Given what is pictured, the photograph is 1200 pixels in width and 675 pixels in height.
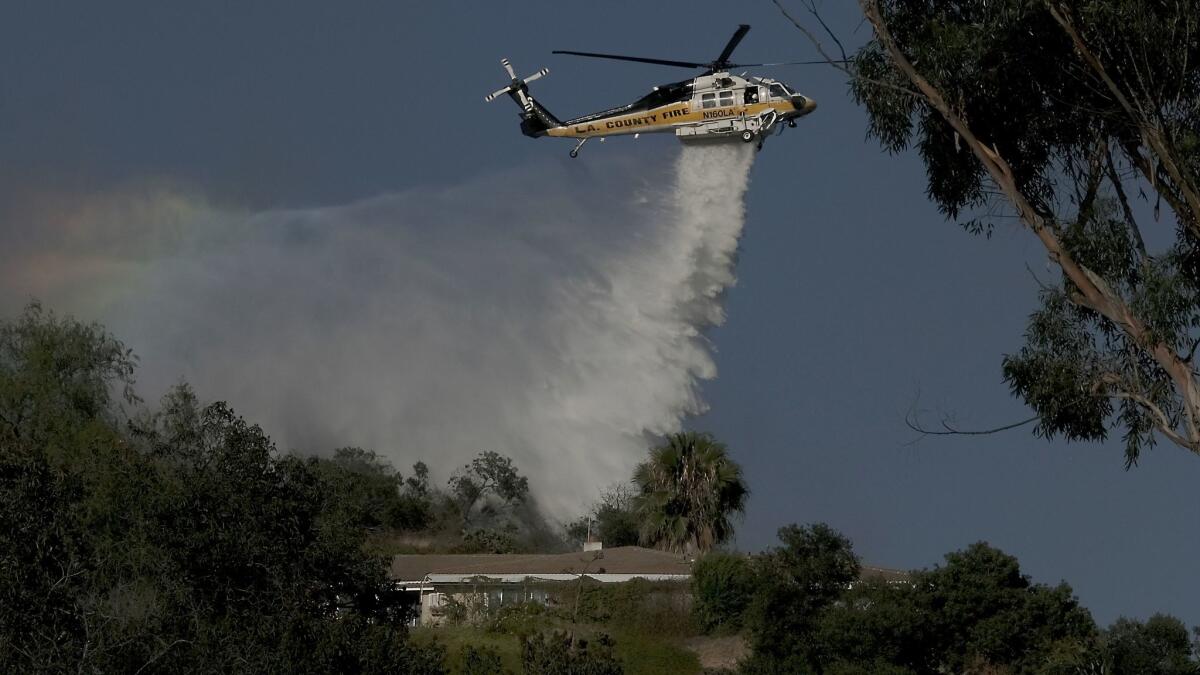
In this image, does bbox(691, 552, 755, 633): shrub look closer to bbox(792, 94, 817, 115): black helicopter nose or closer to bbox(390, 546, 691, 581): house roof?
bbox(390, 546, 691, 581): house roof

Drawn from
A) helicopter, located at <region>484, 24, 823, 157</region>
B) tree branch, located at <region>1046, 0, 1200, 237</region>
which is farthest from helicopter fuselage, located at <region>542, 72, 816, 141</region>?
tree branch, located at <region>1046, 0, 1200, 237</region>

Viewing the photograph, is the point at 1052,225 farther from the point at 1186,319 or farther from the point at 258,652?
the point at 258,652

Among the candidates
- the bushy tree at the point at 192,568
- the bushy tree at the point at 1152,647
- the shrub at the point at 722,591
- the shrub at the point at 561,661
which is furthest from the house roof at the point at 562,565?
the shrub at the point at 561,661

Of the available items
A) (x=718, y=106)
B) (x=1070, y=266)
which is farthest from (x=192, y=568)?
(x=718, y=106)

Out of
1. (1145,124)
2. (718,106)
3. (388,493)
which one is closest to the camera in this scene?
(1145,124)

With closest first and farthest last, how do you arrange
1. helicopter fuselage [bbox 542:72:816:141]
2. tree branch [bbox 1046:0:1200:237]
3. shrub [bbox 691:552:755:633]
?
tree branch [bbox 1046:0:1200:237] → shrub [bbox 691:552:755:633] → helicopter fuselage [bbox 542:72:816:141]

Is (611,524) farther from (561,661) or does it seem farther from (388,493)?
(561,661)

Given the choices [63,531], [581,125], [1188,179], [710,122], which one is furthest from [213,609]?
[581,125]
